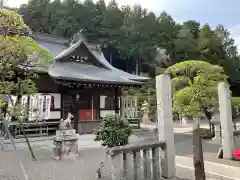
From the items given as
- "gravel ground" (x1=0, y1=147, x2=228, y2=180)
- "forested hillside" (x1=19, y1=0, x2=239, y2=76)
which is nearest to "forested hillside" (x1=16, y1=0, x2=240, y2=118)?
"forested hillside" (x1=19, y1=0, x2=239, y2=76)

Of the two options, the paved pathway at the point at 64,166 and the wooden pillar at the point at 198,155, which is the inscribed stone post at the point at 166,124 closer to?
the paved pathway at the point at 64,166

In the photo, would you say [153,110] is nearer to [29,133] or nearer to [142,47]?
[29,133]

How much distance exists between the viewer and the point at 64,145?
873cm

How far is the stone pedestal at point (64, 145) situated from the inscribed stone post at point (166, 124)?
4156 millimetres

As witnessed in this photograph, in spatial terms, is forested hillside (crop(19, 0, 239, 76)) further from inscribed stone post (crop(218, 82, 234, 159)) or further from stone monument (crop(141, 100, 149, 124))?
inscribed stone post (crop(218, 82, 234, 159))

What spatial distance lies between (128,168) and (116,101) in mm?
13417

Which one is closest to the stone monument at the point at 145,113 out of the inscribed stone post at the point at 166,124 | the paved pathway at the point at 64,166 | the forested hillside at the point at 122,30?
the paved pathway at the point at 64,166

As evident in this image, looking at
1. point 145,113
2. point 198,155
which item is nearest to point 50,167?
point 198,155

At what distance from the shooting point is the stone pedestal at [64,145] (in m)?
8.63

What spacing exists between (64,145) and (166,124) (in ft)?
14.6

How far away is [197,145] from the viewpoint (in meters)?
4.01

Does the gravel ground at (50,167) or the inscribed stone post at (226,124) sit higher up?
the inscribed stone post at (226,124)

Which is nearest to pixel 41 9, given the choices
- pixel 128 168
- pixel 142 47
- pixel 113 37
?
pixel 113 37

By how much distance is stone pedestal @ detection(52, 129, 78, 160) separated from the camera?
863cm
